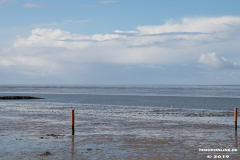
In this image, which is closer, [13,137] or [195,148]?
[195,148]

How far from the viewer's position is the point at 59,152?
12.9 m

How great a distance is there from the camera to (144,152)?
1282 cm

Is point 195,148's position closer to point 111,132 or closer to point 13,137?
point 111,132

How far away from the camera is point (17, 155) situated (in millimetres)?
12328

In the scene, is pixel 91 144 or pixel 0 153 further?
pixel 91 144

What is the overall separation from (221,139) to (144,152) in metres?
5.68

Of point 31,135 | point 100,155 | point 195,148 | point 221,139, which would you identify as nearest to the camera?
point 100,155

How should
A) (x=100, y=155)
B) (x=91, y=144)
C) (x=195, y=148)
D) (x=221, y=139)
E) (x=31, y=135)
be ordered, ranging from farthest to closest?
(x=31, y=135) < (x=221, y=139) < (x=91, y=144) < (x=195, y=148) < (x=100, y=155)

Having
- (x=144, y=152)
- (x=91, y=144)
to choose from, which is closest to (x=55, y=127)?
(x=91, y=144)

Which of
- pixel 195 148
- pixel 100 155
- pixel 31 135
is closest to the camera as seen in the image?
pixel 100 155

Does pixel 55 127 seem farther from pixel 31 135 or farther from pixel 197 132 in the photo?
pixel 197 132

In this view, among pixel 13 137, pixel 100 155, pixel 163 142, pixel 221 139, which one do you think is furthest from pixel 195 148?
pixel 13 137

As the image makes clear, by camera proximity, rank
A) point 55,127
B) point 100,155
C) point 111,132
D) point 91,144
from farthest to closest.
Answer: point 55,127 → point 111,132 → point 91,144 → point 100,155

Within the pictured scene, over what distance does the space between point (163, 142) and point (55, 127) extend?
9.22 meters
